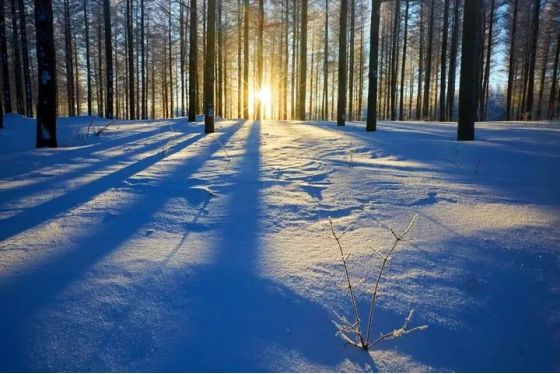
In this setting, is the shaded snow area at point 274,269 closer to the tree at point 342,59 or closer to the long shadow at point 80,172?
the long shadow at point 80,172

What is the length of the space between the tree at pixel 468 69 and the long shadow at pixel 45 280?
5.79 meters

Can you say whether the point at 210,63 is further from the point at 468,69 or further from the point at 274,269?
the point at 274,269

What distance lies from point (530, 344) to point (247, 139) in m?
6.28

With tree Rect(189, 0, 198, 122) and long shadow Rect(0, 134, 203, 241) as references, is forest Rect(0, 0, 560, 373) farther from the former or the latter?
tree Rect(189, 0, 198, 122)

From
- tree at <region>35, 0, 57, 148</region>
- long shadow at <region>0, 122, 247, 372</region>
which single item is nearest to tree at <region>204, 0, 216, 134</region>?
tree at <region>35, 0, 57, 148</region>

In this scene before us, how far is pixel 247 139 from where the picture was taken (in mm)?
7039

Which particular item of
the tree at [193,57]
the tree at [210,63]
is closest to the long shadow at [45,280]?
the tree at [210,63]

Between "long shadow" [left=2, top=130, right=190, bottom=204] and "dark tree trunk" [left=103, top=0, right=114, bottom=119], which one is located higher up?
"dark tree trunk" [left=103, top=0, right=114, bottom=119]

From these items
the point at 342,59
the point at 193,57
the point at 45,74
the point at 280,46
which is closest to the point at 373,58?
the point at 342,59

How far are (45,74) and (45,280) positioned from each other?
5.98 m

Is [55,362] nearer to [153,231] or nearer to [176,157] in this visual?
[153,231]

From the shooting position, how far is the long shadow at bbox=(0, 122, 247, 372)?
127 cm

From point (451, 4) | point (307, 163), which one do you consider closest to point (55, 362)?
point (307, 163)

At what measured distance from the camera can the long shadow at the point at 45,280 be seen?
49.9 inches
